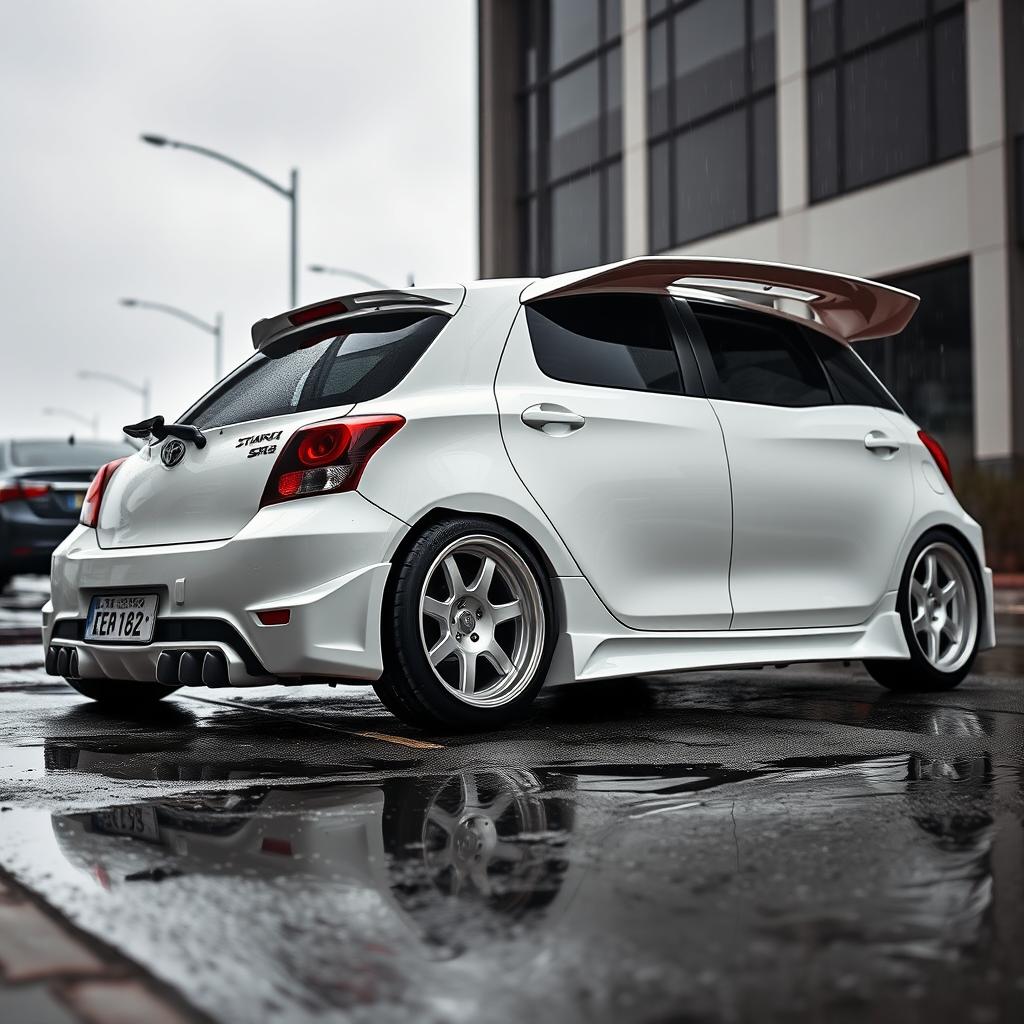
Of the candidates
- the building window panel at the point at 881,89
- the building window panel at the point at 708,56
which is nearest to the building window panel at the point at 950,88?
the building window panel at the point at 881,89

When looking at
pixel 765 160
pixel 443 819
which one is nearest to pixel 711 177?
pixel 765 160

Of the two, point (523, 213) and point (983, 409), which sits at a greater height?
point (523, 213)

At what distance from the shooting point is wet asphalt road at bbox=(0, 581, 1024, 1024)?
8.68 ft

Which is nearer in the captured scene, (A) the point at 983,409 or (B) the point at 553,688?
(B) the point at 553,688

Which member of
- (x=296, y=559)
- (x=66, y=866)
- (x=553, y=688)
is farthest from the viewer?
(x=553, y=688)

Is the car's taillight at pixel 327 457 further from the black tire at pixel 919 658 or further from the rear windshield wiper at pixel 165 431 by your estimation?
the black tire at pixel 919 658

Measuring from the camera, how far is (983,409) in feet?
85.3

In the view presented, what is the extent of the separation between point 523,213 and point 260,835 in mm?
35405

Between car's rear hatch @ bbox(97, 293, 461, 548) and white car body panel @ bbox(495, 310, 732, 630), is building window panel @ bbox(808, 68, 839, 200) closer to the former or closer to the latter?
white car body panel @ bbox(495, 310, 732, 630)

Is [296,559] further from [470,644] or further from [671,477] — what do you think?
[671,477]

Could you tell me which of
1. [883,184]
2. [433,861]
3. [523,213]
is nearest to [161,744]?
[433,861]

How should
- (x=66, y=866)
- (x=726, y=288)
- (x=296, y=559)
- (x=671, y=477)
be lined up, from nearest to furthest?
(x=66, y=866) → (x=296, y=559) → (x=671, y=477) → (x=726, y=288)

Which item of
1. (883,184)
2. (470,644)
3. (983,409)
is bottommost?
(470,644)

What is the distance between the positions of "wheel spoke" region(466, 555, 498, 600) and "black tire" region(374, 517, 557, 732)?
94mm
